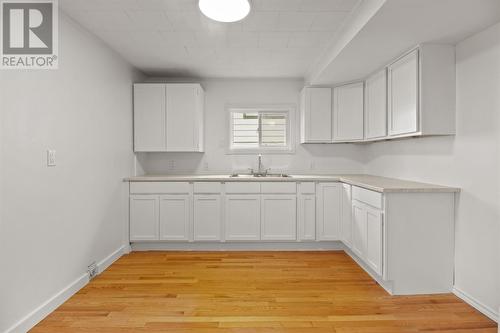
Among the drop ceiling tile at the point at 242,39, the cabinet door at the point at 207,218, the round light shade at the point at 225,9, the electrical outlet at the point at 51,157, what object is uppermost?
the drop ceiling tile at the point at 242,39

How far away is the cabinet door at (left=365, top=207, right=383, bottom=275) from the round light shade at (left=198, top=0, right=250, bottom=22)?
6.59 feet

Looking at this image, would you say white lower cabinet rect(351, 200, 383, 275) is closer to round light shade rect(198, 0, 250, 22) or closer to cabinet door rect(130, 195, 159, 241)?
round light shade rect(198, 0, 250, 22)

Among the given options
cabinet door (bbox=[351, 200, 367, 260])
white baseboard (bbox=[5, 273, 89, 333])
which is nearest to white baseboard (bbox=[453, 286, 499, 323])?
cabinet door (bbox=[351, 200, 367, 260])

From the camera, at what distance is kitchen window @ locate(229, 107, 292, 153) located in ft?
14.6

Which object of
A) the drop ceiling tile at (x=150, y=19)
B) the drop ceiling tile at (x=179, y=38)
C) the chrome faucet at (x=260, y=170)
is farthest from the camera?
the chrome faucet at (x=260, y=170)

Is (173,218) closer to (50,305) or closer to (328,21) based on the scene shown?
(50,305)

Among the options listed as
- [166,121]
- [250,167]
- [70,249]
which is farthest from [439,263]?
[166,121]

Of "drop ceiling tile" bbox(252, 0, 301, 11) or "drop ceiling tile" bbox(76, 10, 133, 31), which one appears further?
"drop ceiling tile" bbox(76, 10, 133, 31)

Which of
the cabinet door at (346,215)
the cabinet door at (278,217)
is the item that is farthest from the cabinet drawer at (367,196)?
the cabinet door at (278,217)

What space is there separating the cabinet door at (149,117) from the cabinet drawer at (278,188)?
1.45 metres

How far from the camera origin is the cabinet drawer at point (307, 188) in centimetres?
→ 374

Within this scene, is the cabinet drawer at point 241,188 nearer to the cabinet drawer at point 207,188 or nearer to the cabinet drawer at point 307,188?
the cabinet drawer at point 207,188

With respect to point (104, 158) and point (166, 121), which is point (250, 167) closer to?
point (166, 121)

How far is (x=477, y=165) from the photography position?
230 cm
